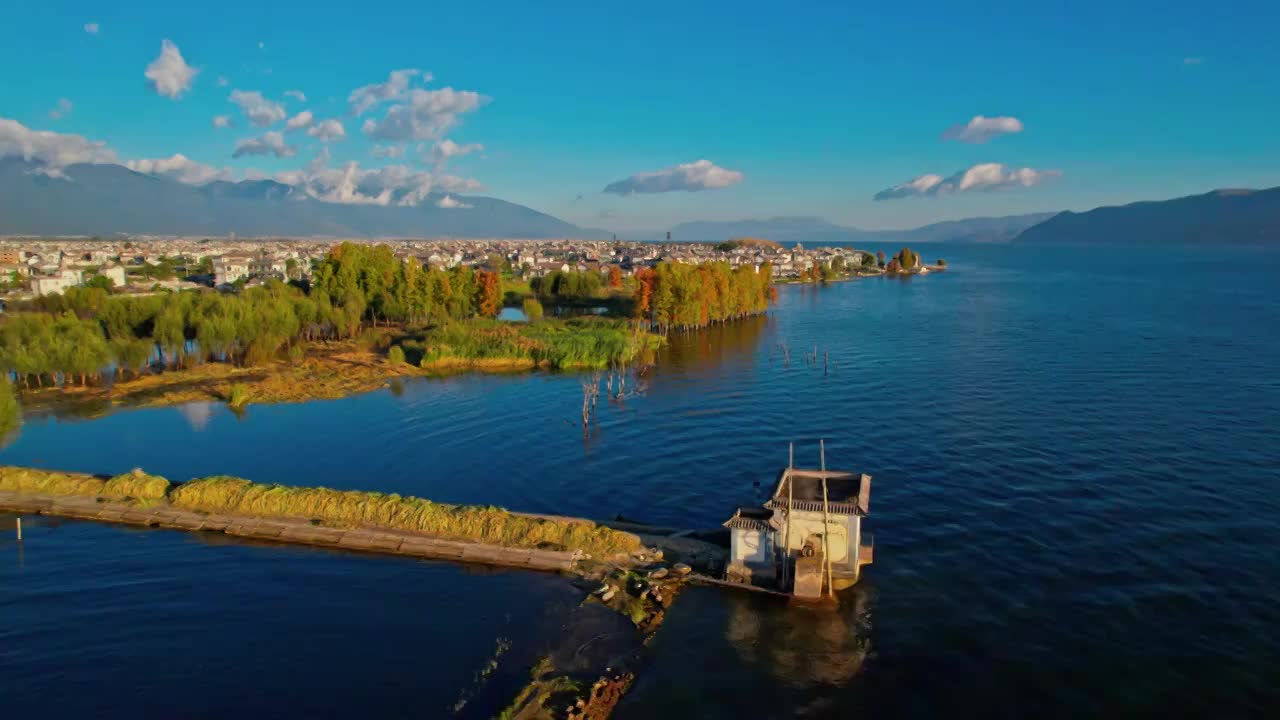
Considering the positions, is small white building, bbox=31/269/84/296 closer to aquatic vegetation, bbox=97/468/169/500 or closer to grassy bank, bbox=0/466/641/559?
grassy bank, bbox=0/466/641/559

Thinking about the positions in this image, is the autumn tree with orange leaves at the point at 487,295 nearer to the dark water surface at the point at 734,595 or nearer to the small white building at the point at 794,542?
the dark water surface at the point at 734,595

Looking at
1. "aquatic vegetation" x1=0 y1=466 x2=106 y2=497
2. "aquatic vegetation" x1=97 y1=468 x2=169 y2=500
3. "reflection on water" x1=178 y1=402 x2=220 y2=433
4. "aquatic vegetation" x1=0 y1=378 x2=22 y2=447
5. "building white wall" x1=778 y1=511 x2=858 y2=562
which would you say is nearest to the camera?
"building white wall" x1=778 y1=511 x2=858 y2=562

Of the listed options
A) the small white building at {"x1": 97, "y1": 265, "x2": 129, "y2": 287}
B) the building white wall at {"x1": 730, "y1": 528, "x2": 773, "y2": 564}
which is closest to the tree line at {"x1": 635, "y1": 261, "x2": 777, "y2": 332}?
the building white wall at {"x1": 730, "y1": 528, "x2": 773, "y2": 564}

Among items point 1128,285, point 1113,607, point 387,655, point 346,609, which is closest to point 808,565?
point 1113,607

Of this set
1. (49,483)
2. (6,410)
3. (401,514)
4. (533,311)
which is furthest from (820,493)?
(533,311)

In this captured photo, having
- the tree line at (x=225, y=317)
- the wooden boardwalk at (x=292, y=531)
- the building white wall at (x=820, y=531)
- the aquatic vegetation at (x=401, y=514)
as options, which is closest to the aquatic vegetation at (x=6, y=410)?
the wooden boardwalk at (x=292, y=531)
